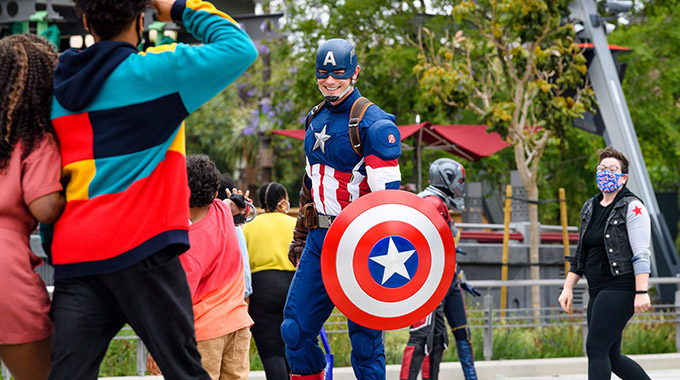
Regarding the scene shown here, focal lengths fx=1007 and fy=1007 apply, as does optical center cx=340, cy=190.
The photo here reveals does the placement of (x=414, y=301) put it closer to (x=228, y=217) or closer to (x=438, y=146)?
(x=228, y=217)

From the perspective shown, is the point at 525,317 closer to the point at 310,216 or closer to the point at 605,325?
the point at 605,325

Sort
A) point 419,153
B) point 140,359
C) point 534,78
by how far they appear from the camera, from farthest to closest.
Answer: point 419,153 → point 534,78 → point 140,359

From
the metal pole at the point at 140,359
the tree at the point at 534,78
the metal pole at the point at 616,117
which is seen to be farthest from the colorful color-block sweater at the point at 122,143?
the metal pole at the point at 616,117

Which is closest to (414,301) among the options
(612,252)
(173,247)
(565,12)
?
(612,252)

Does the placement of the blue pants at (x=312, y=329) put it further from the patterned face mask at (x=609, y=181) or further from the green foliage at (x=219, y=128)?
the green foliage at (x=219, y=128)

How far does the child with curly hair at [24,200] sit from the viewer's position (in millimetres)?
3410

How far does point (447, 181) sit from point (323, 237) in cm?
268

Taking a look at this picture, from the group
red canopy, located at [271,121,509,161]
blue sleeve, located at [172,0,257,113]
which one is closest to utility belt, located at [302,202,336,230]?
blue sleeve, located at [172,0,257,113]

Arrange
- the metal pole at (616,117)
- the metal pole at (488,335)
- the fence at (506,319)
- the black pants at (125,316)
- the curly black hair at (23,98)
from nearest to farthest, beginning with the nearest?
the black pants at (125,316)
the curly black hair at (23,98)
the fence at (506,319)
the metal pole at (488,335)
the metal pole at (616,117)

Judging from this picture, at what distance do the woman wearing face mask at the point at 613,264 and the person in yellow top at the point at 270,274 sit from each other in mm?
2131

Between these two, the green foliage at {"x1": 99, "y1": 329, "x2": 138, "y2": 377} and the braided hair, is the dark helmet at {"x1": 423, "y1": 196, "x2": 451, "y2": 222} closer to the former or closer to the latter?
the braided hair

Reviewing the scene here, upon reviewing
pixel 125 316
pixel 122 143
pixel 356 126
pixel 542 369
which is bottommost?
pixel 542 369

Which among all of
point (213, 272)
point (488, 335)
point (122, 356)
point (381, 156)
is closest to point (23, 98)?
point (213, 272)

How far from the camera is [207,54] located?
3449mm
